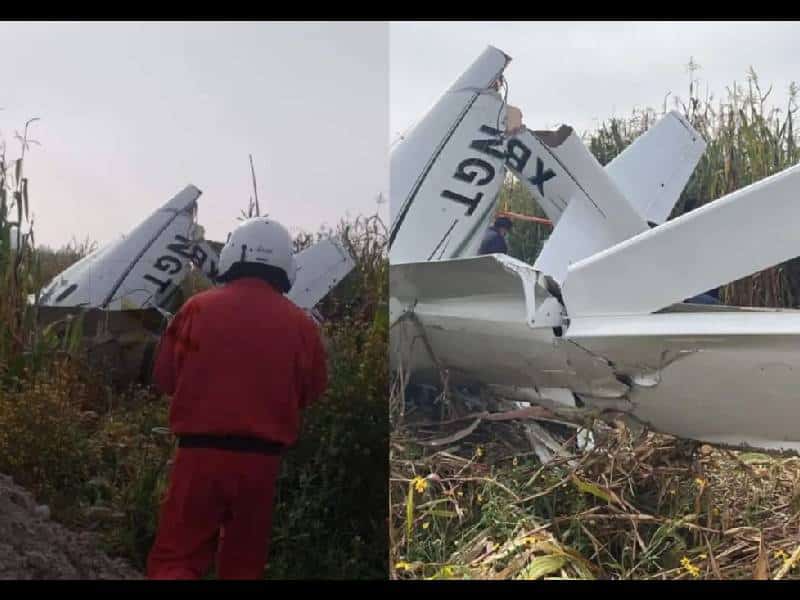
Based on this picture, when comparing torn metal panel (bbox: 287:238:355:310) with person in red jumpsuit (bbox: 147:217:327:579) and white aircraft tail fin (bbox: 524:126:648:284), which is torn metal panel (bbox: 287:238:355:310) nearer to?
person in red jumpsuit (bbox: 147:217:327:579)

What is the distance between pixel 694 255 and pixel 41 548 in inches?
80.8

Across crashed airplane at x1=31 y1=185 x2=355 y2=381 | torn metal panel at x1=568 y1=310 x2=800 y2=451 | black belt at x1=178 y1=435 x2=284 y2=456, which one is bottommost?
black belt at x1=178 y1=435 x2=284 y2=456

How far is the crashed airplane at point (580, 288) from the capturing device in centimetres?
208

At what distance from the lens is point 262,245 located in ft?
7.32

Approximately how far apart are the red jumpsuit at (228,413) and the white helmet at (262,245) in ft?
0.23

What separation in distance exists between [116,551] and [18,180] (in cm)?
113

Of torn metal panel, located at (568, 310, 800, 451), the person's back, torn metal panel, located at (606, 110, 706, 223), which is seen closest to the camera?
torn metal panel, located at (568, 310, 800, 451)

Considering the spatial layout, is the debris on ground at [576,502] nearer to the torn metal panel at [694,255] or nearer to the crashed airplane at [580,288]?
the crashed airplane at [580,288]

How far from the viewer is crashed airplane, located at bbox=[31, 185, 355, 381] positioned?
225 cm

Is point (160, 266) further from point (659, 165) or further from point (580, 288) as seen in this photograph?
point (659, 165)

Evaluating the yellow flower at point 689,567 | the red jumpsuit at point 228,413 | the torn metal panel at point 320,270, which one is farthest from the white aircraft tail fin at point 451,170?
the yellow flower at point 689,567

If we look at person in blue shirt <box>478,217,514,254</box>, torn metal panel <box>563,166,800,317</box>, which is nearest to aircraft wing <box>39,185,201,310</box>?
person in blue shirt <box>478,217,514,254</box>

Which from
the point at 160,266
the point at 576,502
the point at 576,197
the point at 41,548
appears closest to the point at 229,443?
the point at 160,266

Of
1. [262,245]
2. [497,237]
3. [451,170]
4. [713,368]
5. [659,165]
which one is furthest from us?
[659,165]
